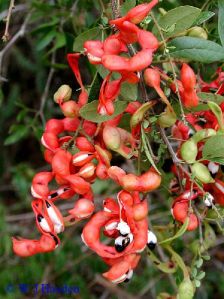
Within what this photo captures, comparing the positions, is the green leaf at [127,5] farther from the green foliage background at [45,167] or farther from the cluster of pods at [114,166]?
the green foliage background at [45,167]

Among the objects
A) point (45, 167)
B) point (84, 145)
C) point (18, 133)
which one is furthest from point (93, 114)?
point (45, 167)

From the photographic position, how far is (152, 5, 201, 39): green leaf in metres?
1.27

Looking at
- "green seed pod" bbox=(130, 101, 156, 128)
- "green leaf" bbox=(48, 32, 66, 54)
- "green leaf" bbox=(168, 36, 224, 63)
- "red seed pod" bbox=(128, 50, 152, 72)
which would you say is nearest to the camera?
"red seed pod" bbox=(128, 50, 152, 72)

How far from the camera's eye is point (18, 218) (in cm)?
252

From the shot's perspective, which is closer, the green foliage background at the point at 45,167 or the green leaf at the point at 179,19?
the green leaf at the point at 179,19

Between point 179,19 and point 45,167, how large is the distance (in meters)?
1.62

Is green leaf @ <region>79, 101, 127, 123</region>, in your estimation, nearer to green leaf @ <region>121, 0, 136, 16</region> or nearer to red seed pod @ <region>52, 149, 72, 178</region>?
red seed pod @ <region>52, 149, 72, 178</region>

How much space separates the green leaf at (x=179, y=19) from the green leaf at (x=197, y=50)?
3cm

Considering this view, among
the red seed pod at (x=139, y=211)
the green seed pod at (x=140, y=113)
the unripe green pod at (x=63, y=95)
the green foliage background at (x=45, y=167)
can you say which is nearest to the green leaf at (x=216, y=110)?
the green seed pod at (x=140, y=113)

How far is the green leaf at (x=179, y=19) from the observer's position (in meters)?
1.27

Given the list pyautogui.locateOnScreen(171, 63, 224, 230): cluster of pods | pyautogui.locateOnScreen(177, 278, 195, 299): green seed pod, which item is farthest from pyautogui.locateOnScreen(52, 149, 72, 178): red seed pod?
pyautogui.locateOnScreen(177, 278, 195, 299): green seed pod

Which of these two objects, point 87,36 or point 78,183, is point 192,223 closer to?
point 78,183

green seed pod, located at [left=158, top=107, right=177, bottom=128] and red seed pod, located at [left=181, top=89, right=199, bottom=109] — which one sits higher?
red seed pod, located at [left=181, top=89, right=199, bottom=109]

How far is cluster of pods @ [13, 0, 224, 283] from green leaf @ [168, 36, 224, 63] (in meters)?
0.07
